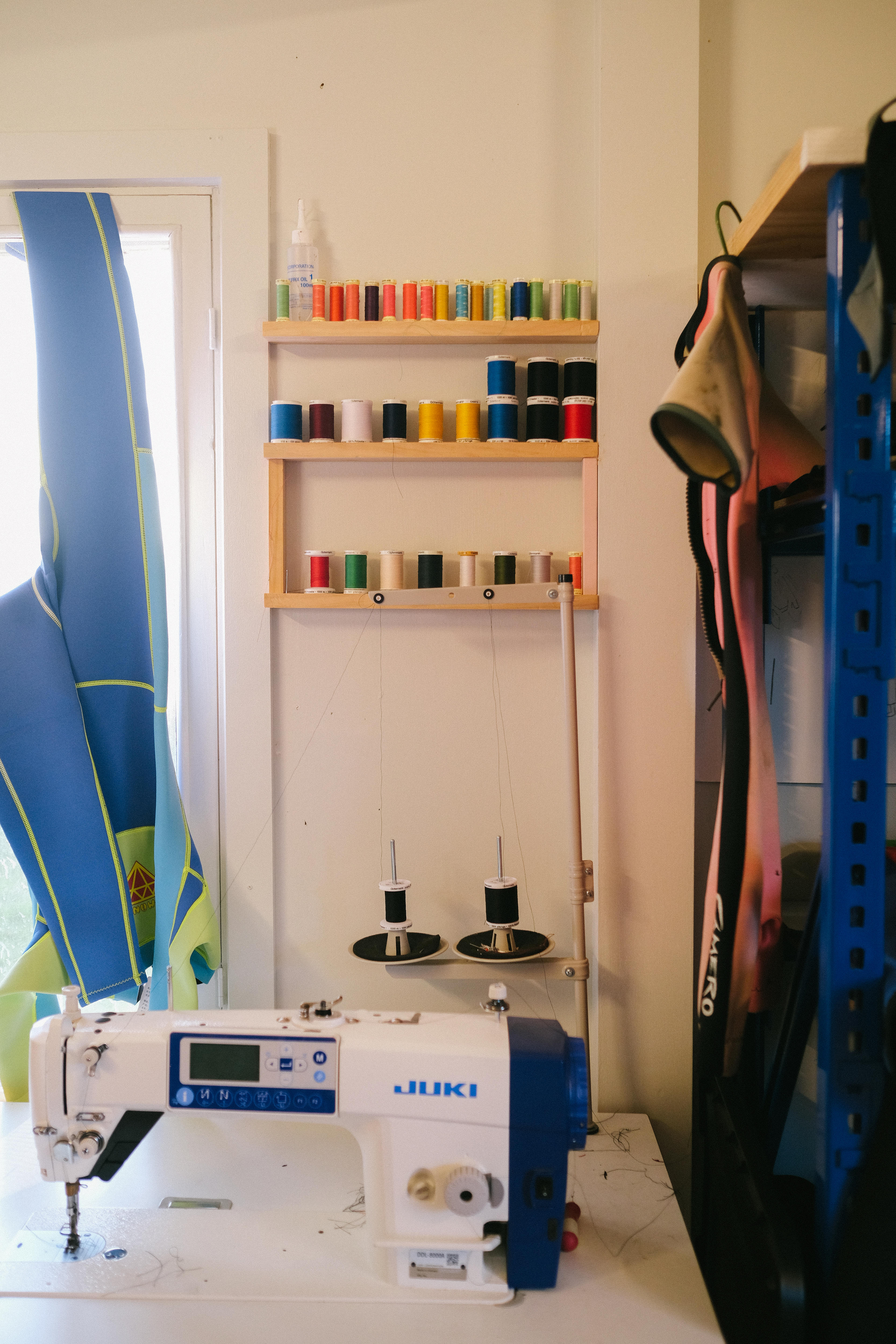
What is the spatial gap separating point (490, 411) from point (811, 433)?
51cm

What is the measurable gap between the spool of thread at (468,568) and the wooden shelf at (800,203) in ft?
1.87

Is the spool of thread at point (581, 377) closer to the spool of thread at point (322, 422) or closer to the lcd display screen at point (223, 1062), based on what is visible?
the spool of thread at point (322, 422)

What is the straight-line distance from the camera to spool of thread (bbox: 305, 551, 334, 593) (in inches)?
58.9

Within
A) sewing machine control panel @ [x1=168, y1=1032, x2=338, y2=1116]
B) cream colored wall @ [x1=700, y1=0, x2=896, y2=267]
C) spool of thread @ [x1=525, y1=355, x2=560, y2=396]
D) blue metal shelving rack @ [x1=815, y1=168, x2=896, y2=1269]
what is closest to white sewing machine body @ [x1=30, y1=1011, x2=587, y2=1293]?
sewing machine control panel @ [x1=168, y1=1032, x2=338, y2=1116]

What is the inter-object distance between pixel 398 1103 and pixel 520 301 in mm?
1176

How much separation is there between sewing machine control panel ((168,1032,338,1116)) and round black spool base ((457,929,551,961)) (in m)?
0.39

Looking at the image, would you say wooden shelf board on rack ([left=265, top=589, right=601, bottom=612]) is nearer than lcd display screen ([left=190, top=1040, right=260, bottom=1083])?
No

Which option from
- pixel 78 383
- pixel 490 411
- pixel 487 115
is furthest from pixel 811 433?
pixel 78 383

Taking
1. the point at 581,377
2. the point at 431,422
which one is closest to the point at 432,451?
the point at 431,422

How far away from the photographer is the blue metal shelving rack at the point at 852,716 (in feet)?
3.16

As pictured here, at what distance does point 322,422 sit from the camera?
149 centimetres

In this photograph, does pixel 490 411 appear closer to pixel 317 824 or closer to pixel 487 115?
pixel 487 115

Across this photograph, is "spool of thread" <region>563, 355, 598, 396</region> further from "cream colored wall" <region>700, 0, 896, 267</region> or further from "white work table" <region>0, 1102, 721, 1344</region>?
"white work table" <region>0, 1102, 721, 1344</region>

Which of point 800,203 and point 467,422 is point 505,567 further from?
point 800,203
